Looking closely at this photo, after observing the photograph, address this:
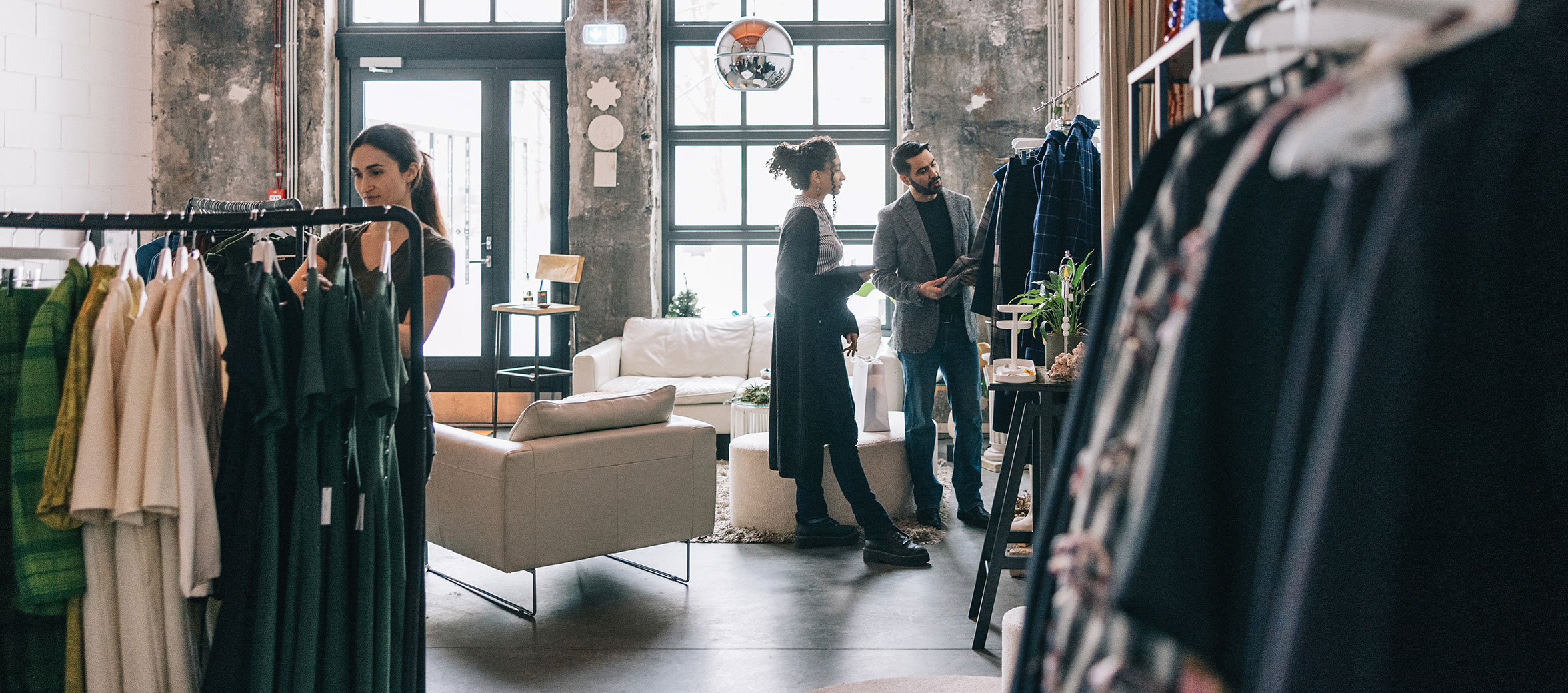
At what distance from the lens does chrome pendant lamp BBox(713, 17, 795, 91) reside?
14.8 feet

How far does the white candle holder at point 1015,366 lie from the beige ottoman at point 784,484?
91 cm

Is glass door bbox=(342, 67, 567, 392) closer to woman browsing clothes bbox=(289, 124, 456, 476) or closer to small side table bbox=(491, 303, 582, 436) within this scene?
small side table bbox=(491, 303, 582, 436)

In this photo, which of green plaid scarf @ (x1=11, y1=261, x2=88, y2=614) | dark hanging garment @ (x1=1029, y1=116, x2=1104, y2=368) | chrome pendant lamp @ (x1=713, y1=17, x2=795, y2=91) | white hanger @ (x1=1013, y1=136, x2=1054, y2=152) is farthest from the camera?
chrome pendant lamp @ (x1=713, y1=17, x2=795, y2=91)

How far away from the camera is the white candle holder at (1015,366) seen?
8.77ft

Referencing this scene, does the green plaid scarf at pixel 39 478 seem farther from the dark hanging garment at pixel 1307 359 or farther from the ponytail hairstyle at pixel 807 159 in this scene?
the ponytail hairstyle at pixel 807 159

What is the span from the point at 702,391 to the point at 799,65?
8.38 ft

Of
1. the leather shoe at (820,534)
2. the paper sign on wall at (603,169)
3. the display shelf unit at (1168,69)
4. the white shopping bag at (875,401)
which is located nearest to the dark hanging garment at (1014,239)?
the white shopping bag at (875,401)

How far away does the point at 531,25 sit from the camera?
6559 mm

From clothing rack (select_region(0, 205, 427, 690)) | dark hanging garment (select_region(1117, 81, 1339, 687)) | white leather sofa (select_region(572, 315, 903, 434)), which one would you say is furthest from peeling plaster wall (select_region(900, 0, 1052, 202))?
dark hanging garment (select_region(1117, 81, 1339, 687))

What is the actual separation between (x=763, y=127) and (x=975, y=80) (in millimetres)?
1466

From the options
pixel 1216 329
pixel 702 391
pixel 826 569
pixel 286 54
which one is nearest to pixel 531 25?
pixel 286 54

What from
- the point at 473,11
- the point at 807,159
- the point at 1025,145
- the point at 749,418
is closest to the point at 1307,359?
the point at 807,159

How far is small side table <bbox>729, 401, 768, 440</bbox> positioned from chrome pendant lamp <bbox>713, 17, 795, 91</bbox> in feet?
5.08

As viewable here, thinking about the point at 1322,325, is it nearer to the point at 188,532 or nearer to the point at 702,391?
the point at 188,532
